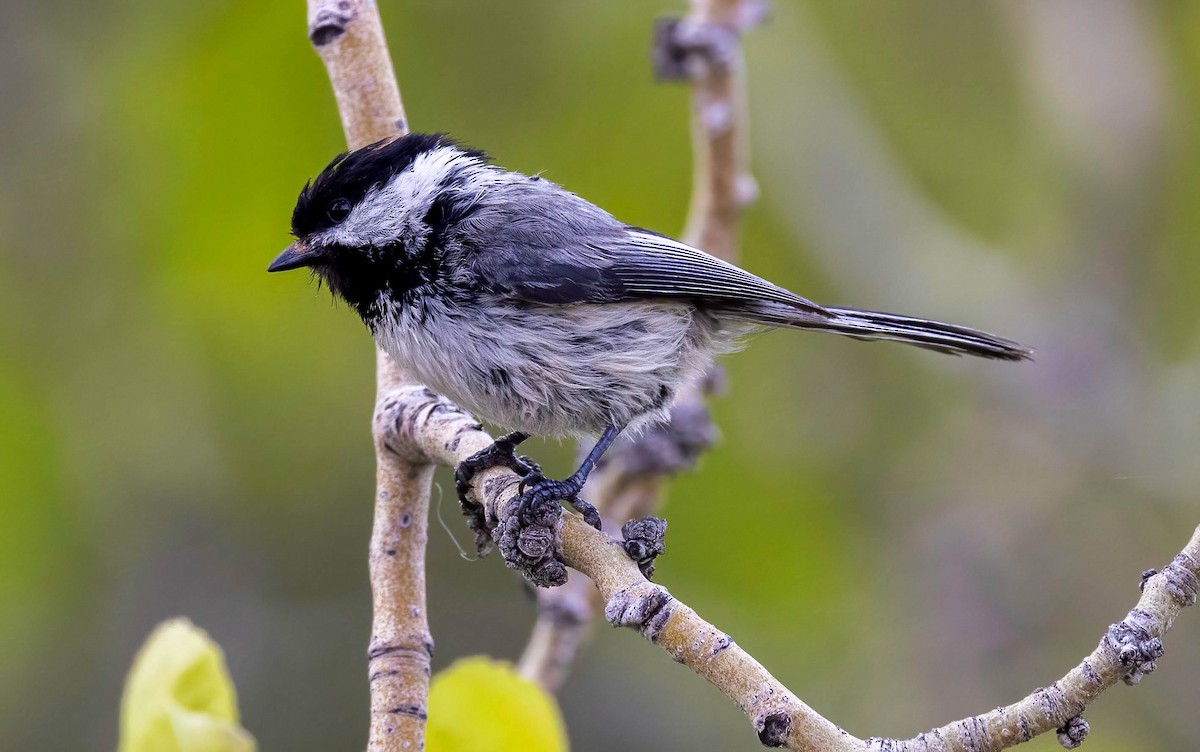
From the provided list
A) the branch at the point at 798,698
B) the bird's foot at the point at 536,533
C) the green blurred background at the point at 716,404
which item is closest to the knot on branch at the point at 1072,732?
the branch at the point at 798,698

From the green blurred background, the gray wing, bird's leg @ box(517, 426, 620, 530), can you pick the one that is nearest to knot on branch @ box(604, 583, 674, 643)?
bird's leg @ box(517, 426, 620, 530)

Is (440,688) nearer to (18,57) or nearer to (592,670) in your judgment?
(592,670)

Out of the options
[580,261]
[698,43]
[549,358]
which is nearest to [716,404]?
[698,43]

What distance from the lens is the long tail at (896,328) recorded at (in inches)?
113

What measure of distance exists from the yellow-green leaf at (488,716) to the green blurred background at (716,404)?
217cm

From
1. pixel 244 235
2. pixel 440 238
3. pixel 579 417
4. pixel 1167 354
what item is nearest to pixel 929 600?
pixel 1167 354

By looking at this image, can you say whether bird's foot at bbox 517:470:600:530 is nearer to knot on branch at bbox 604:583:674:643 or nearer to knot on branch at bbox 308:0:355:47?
knot on branch at bbox 604:583:674:643

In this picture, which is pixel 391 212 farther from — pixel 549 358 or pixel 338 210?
pixel 549 358

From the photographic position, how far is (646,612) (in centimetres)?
175

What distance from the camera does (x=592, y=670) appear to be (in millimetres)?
4840

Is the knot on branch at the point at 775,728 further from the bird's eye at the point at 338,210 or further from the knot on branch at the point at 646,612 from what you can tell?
the bird's eye at the point at 338,210

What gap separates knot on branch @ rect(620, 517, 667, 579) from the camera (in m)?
1.94

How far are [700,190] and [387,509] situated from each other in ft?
4.94

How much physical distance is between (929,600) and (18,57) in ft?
12.5
